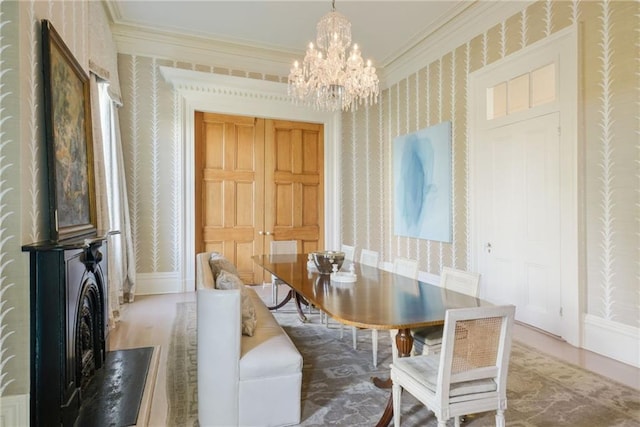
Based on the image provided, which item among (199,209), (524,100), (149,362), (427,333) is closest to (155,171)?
(199,209)

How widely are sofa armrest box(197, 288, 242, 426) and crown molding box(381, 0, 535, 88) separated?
407 centimetres

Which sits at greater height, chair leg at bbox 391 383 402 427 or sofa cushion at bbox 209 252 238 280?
sofa cushion at bbox 209 252 238 280

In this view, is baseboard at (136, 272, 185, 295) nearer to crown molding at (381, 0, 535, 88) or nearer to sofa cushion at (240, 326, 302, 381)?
sofa cushion at (240, 326, 302, 381)

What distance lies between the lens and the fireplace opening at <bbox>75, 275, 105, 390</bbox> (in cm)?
217

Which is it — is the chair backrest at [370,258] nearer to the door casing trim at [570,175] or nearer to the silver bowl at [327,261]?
the silver bowl at [327,261]

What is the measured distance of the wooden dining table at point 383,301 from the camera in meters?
1.79

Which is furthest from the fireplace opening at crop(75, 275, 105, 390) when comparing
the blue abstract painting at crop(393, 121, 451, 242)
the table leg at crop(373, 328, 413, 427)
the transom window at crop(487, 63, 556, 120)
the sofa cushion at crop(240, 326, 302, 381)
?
the transom window at crop(487, 63, 556, 120)

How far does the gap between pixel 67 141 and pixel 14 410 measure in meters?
1.60

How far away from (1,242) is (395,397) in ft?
6.95

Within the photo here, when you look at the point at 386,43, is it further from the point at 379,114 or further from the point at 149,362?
the point at 149,362

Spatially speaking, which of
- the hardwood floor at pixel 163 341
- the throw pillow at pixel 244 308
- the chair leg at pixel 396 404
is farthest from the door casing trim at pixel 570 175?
the throw pillow at pixel 244 308

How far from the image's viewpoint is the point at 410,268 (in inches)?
118

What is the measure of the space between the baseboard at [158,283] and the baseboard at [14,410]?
3.22 m

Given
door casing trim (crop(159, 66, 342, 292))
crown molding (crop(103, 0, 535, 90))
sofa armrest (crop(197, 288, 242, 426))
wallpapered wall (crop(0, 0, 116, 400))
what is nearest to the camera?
wallpapered wall (crop(0, 0, 116, 400))
